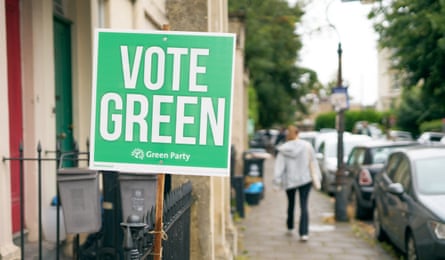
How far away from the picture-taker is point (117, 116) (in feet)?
10.0

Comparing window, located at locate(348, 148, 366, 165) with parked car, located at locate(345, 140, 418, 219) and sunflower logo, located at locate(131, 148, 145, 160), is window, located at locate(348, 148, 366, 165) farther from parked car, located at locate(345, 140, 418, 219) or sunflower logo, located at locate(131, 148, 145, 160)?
sunflower logo, located at locate(131, 148, 145, 160)

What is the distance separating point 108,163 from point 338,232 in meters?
6.70

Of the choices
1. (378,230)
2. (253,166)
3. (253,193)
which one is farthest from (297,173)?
(253,166)

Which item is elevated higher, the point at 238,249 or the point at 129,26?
the point at 129,26

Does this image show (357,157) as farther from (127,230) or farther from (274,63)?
(274,63)

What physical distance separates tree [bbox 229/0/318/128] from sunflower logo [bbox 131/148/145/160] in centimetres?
1795

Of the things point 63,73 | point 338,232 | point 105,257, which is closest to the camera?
point 105,257

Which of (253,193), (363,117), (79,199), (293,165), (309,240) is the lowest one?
(309,240)

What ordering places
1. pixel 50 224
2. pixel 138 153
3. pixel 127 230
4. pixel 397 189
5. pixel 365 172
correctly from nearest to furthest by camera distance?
pixel 127 230 < pixel 138 153 < pixel 50 224 < pixel 397 189 < pixel 365 172

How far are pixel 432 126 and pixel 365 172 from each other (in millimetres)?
24006

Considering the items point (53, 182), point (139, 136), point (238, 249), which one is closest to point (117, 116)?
point (139, 136)

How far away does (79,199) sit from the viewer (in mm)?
4551

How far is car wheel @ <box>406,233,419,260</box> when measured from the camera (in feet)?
20.0

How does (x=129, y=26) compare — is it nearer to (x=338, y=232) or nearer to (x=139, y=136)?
(x=338, y=232)
